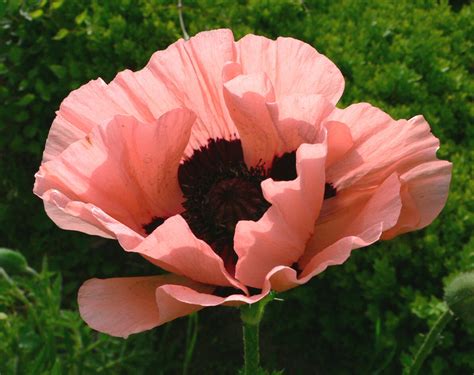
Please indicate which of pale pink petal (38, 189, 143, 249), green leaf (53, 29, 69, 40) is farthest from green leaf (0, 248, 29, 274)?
green leaf (53, 29, 69, 40)

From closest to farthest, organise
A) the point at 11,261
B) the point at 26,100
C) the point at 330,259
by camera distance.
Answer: the point at 330,259, the point at 11,261, the point at 26,100

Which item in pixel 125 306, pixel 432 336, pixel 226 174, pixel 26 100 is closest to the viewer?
pixel 125 306

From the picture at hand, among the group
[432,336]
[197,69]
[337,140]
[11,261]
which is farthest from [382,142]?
[11,261]

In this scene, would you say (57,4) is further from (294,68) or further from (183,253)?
(183,253)

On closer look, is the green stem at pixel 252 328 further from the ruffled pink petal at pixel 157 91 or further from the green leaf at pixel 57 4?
the green leaf at pixel 57 4

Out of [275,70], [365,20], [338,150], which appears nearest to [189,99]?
[275,70]

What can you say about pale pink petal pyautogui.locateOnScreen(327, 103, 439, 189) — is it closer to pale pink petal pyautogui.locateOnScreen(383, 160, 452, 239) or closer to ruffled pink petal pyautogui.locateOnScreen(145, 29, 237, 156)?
pale pink petal pyautogui.locateOnScreen(383, 160, 452, 239)
